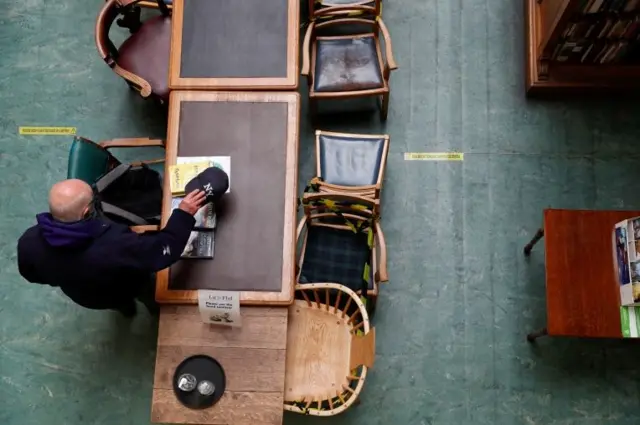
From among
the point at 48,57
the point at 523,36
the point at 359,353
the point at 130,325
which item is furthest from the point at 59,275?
the point at 523,36

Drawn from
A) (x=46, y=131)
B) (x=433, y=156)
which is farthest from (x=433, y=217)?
(x=46, y=131)

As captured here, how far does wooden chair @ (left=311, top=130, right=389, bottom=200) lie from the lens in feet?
11.7

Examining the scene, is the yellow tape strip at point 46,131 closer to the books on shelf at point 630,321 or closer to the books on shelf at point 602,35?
the books on shelf at point 602,35

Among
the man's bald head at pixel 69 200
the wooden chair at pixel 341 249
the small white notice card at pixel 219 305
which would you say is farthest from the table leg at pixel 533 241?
the man's bald head at pixel 69 200

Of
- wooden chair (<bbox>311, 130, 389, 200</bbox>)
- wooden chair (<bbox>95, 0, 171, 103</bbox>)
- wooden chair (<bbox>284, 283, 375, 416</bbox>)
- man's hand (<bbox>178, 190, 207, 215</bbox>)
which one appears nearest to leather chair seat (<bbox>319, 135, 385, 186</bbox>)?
wooden chair (<bbox>311, 130, 389, 200</bbox>)

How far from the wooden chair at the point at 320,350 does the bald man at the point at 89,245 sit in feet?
2.50

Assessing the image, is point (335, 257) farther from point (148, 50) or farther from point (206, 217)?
point (148, 50)

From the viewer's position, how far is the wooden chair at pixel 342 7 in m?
3.86

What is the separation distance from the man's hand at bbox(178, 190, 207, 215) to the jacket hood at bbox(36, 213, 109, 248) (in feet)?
1.30

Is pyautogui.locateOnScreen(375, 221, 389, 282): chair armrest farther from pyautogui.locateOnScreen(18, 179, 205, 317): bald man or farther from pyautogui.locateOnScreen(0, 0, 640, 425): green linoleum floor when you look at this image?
pyautogui.locateOnScreen(18, 179, 205, 317): bald man

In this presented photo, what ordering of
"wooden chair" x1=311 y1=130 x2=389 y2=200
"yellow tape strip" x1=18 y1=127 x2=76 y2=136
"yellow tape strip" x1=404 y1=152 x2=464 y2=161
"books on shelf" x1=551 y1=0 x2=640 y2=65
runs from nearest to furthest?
"books on shelf" x1=551 y1=0 x2=640 y2=65 → "wooden chair" x1=311 y1=130 x2=389 y2=200 → "yellow tape strip" x1=404 y1=152 x2=464 y2=161 → "yellow tape strip" x1=18 y1=127 x2=76 y2=136

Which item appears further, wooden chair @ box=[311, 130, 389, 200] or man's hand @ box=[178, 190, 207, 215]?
wooden chair @ box=[311, 130, 389, 200]

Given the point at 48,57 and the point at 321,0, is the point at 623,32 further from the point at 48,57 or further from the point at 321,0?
the point at 48,57

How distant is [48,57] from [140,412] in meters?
2.40
